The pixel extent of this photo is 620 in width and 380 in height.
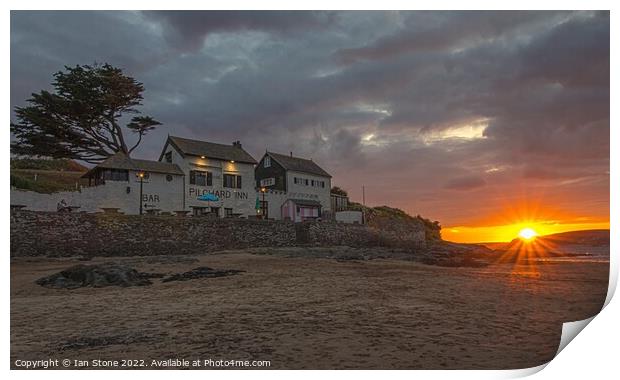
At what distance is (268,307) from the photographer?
6.41 m

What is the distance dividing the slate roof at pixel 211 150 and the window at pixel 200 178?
1042mm

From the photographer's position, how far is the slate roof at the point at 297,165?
2900 cm

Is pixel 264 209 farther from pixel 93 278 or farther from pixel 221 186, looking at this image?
pixel 93 278

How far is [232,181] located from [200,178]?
2.16 m

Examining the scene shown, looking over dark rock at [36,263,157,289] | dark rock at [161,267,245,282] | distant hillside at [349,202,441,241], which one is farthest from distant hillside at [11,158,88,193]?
distant hillside at [349,202,441,241]

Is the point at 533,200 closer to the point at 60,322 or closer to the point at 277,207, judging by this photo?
the point at 60,322

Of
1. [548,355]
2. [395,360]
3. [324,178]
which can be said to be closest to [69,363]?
[395,360]

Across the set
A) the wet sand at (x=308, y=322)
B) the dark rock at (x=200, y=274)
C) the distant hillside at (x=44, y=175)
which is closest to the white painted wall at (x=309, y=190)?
the distant hillside at (x=44, y=175)

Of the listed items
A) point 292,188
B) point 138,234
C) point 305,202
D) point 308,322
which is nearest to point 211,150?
point 292,188

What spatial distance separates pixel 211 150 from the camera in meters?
23.6

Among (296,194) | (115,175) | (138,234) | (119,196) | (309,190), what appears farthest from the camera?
(309,190)

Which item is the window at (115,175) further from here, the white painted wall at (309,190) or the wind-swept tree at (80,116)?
the white painted wall at (309,190)
